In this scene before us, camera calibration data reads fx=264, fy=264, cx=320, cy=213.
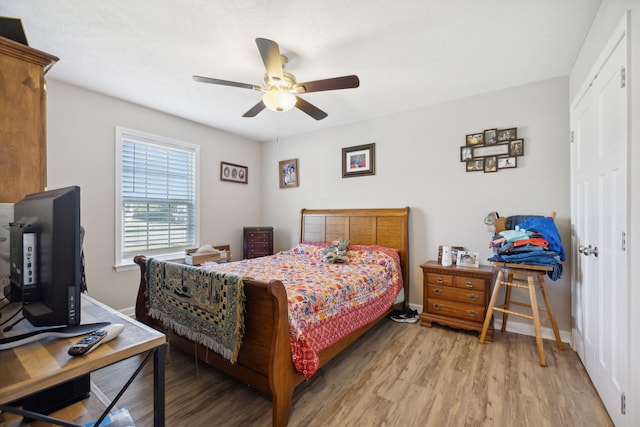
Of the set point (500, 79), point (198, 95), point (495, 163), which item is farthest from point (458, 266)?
point (198, 95)

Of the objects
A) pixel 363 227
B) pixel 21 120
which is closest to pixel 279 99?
pixel 21 120

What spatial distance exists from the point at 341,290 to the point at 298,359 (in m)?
0.71

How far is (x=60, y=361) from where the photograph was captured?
2.50 feet

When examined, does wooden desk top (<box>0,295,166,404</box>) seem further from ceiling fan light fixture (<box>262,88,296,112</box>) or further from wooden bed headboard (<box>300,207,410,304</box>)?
wooden bed headboard (<box>300,207,410,304</box>)

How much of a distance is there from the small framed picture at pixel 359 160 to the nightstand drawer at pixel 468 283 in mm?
1743

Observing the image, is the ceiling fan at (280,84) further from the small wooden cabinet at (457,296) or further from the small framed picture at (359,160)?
the small wooden cabinet at (457,296)

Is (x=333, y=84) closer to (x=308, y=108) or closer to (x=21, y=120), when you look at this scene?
(x=308, y=108)

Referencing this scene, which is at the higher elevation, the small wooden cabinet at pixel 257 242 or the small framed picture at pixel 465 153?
the small framed picture at pixel 465 153

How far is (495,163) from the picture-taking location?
2893mm

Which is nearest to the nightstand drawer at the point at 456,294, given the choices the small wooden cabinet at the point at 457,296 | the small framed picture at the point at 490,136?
the small wooden cabinet at the point at 457,296

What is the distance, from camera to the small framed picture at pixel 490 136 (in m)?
2.89

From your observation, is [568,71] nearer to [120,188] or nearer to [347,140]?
[347,140]

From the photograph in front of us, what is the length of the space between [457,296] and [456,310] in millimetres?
149

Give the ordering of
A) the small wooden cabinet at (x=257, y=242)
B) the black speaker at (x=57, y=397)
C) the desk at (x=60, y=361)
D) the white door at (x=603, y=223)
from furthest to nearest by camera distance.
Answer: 1. the small wooden cabinet at (x=257, y=242)
2. the white door at (x=603, y=223)
3. the black speaker at (x=57, y=397)
4. the desk at (x=60, y=361)
